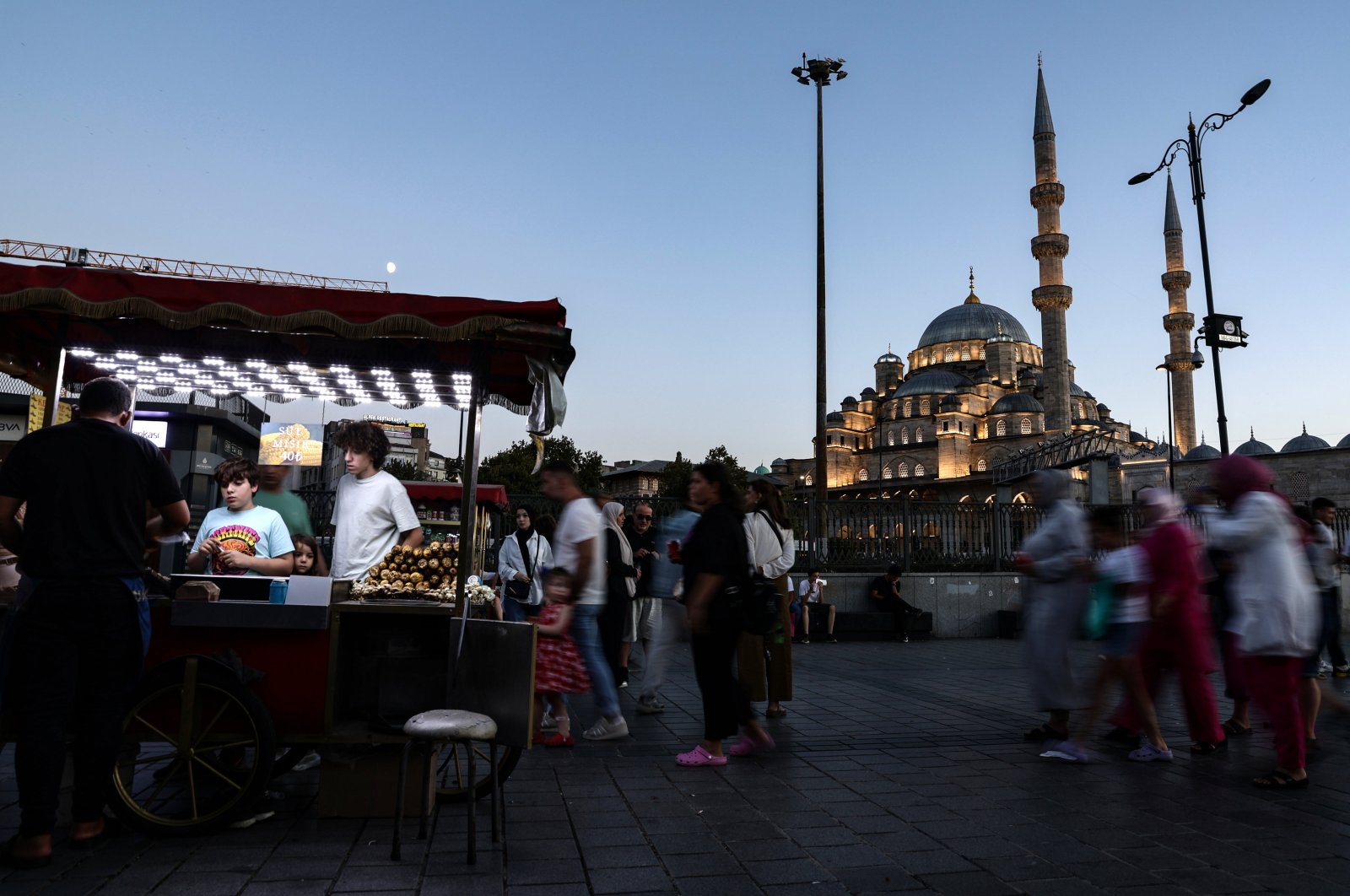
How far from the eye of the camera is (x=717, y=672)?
206 inches

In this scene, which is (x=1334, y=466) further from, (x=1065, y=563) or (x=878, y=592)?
(x=1065, y=563)

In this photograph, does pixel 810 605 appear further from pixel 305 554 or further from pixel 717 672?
pixel 305 554

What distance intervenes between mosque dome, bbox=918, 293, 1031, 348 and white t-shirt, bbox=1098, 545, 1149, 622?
86972mm

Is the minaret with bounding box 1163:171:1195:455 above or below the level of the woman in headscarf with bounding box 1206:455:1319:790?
above

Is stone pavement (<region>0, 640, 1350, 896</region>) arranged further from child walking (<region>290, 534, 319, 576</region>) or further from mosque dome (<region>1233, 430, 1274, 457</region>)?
mosque dome (<region>1233, 430, 1274, 457</region>)

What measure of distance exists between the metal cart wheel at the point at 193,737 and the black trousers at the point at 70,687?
0.20 m

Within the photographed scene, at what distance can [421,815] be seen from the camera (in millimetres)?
3908

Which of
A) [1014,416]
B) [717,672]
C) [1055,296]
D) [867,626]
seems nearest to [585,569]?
[717,672]

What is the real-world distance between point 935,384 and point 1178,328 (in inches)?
996

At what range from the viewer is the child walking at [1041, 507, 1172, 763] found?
536 centimetres

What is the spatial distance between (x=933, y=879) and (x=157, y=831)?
122 inches

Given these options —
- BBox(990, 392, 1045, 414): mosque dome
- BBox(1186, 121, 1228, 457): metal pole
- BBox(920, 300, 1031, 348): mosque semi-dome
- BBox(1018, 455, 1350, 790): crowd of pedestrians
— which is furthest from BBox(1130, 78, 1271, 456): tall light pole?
BBox(920, 300, 1031, 348): mosque semi-dome

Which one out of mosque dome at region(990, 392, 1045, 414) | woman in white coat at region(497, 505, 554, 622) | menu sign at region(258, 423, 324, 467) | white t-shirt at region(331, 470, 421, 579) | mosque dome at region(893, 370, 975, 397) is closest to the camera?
white t-shirt at region(331, 470, 421, 579)

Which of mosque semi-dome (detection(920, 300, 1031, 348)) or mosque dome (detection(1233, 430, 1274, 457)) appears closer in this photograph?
mosque dome (detection(1233, 430, 1274, 457))
